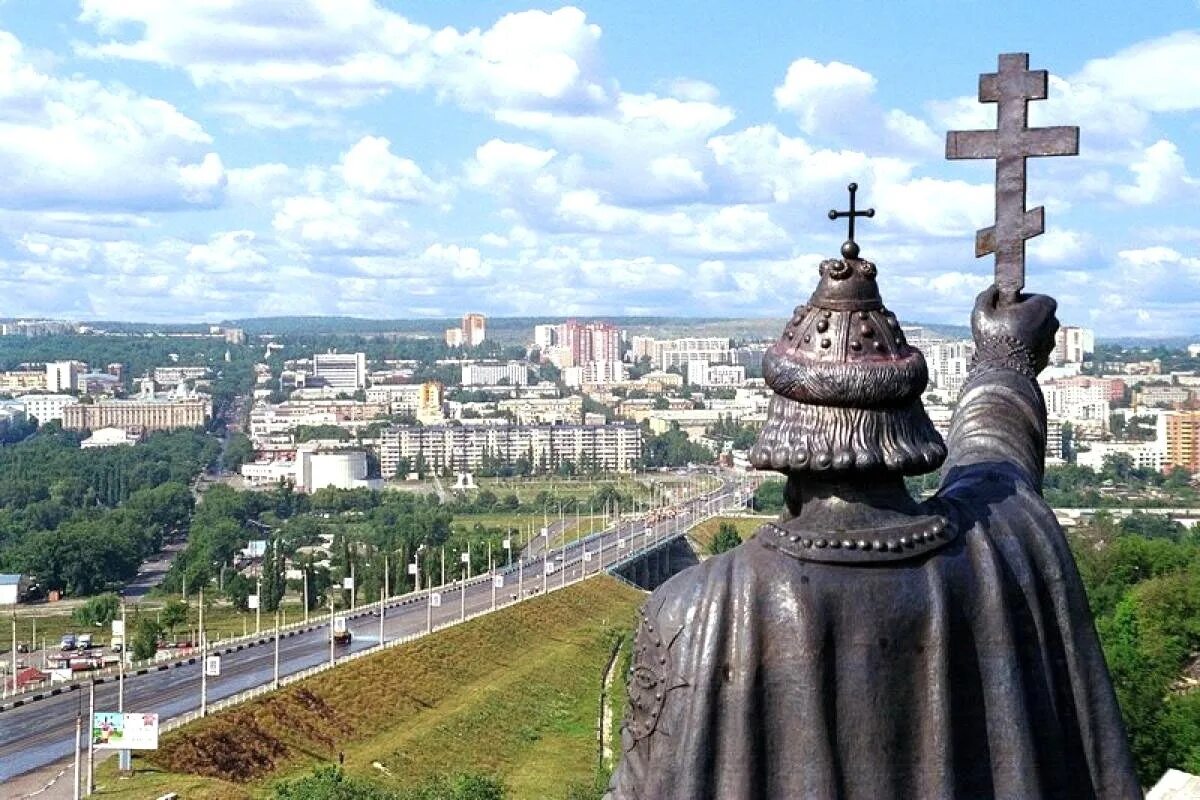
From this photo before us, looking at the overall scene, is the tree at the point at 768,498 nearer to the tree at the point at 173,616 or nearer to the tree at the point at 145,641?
the tree at the point at 173,616

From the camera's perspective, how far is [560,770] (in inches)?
1420

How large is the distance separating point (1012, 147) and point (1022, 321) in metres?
0.75

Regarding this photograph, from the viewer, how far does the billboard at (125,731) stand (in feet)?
97.4

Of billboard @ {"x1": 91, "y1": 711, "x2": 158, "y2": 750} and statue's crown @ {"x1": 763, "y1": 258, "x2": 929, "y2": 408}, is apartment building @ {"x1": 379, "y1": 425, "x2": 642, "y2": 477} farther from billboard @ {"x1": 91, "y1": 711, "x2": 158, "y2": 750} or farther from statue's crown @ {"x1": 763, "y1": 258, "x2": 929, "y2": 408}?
statue's crown @ {"x1": 763, "y1": 258, "x2": 929, "y2": 408}

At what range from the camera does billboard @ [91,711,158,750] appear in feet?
97.4

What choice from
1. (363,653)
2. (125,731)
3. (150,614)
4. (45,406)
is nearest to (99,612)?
(150,614)

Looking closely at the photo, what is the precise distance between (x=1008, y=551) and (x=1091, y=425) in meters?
178

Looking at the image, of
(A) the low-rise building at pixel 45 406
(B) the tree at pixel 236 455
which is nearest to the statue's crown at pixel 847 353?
(B) the tree at pixel 236 455

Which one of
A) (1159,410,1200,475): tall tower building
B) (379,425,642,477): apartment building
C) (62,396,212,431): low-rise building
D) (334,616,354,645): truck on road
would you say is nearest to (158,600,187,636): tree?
(334,616,354,645): truck on road

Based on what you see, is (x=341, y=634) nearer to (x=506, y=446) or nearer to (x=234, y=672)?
(x=234, y=672)

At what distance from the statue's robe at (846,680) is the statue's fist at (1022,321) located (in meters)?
1.16

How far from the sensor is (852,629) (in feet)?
13.1

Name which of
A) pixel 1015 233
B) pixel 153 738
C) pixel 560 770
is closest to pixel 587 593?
pixel 560 770

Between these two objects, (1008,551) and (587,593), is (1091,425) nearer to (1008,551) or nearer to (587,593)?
(587,593)
